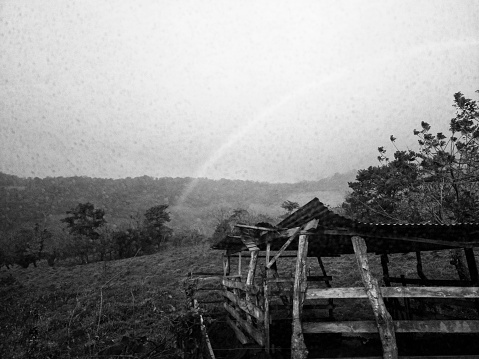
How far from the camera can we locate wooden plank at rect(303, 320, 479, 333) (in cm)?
589

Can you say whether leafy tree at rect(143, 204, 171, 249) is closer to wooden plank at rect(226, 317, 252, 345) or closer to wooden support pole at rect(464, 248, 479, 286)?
wooden plank at rect(226, 317, 252, 345)

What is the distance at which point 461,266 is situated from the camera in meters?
10.5

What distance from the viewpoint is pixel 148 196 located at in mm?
104250

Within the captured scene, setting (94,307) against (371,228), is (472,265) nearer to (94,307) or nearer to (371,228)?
(371,228)

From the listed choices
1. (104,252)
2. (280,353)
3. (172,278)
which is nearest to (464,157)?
(280,353)

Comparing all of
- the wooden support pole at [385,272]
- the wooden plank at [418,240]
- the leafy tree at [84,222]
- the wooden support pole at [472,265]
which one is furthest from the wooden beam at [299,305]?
the leafy tree at [84,222]

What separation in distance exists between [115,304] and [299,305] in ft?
40.0

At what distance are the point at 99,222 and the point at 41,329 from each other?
34.0 meters

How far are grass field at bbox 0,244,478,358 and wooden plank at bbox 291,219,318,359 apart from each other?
88.5 inches

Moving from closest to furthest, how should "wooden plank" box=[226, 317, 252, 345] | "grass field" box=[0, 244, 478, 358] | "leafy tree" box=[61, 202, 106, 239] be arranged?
"grass field" box=[0, 244, 478, 358] → "wooden plank" box=[226, 317, 252, 345] → "leafy tree" box=[61, 202, 106, 239]

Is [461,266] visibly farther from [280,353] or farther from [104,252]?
[104,252]

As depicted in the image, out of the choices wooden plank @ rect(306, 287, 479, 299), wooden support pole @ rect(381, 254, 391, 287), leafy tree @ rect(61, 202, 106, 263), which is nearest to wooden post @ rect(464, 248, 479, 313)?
wooden plank @ rect(306, 287, 479, 299)

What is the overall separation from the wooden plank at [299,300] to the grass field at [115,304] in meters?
2.25

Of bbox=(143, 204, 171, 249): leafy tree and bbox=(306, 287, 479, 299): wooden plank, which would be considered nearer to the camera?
bbox=(306, 287, 479, 299): wooden plank
